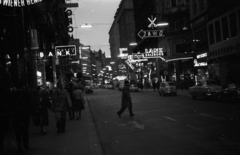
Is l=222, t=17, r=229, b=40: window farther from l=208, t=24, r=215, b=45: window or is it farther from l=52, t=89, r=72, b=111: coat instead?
l=52, t=89, r=72, b=111: coat

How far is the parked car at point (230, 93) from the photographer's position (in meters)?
19.8

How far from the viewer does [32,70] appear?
23625mm

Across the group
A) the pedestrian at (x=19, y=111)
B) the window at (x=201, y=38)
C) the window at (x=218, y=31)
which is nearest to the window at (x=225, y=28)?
the window at (x=218, y=31)

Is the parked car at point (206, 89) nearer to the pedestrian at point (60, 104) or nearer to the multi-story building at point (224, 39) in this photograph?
the multi-story building at point (224, 39)

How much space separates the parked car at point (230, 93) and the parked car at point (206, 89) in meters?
1.19

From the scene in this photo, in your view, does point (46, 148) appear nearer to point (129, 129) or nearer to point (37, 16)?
point (129, 129)

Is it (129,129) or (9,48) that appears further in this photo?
(9,48)

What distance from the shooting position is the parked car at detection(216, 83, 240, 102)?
1978 centimetres

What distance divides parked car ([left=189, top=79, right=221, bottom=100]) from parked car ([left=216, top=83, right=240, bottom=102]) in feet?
3.90

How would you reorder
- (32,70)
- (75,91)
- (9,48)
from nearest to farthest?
(9,48)
(75,91)
(32,70)

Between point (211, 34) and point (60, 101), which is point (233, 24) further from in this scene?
point (60, 101)

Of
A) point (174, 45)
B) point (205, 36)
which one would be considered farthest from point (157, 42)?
point (205, 36)

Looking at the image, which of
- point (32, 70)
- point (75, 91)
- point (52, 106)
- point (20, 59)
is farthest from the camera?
point (32, 70)

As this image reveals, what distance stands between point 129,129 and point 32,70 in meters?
14.0
